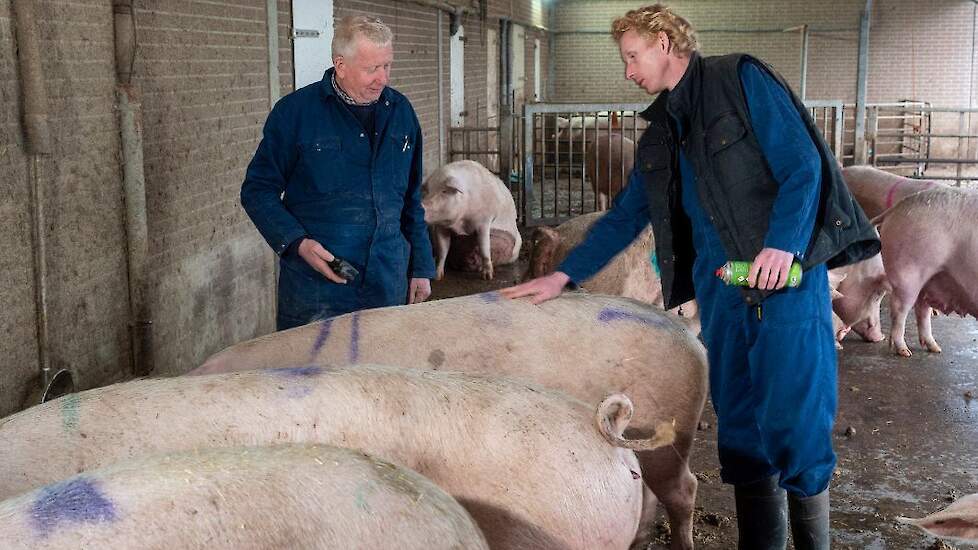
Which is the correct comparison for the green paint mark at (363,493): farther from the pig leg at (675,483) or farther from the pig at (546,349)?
the pig leg at (675,483)

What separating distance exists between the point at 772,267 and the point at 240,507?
175 centimetres

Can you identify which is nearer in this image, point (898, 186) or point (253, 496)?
point (253, 496)

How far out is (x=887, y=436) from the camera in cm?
575

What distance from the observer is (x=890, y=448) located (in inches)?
218

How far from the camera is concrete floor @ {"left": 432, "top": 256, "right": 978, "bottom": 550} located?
4465 mm

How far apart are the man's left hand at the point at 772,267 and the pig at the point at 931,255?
465cm

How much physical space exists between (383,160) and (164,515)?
8.34 feet

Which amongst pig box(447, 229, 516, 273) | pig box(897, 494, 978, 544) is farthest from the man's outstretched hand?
pig box(447, 229, 516, 273)

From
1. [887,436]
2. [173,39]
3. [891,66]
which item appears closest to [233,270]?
[173,39]

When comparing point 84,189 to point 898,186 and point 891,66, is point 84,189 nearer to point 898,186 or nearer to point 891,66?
point 898,186

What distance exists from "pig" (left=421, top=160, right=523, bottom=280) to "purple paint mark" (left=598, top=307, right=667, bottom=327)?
6.47 meters

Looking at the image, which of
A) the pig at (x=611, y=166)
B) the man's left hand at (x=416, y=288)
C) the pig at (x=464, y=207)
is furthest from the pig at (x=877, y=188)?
the man's left hand at (x=416, y=288)

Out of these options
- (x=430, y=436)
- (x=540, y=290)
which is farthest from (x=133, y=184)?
(x=430, y=436)

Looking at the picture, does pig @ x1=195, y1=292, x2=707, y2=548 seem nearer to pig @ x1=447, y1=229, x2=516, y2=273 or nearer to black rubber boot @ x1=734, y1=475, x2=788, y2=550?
black rubber boot @ x1=734, y1=475, x2=788, y2=550
